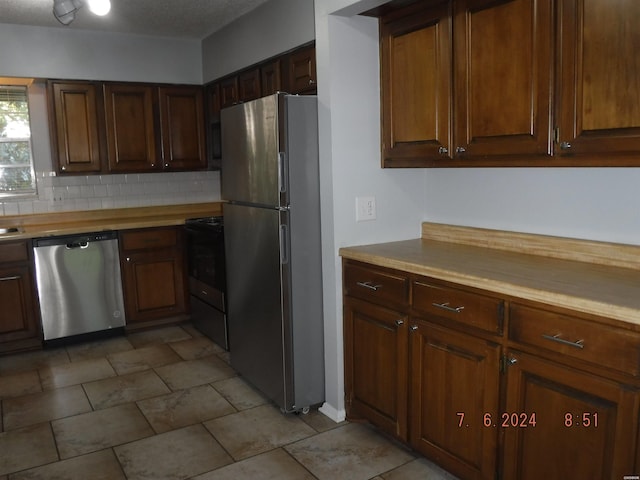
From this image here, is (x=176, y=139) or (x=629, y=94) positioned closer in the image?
(x=629, y=94)

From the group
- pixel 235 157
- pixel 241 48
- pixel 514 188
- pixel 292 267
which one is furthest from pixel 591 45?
pixel 241 48

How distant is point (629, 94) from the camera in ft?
5.91

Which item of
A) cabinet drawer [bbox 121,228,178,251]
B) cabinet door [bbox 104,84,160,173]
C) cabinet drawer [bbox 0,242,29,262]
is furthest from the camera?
cabinet door [bbox 104,84,160,173]

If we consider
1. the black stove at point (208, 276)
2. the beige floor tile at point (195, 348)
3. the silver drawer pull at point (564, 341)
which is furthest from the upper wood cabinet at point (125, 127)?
the silver drawer pull at point (564, 341)

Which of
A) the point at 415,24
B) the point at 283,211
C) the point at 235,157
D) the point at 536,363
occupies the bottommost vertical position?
the point at 536,363

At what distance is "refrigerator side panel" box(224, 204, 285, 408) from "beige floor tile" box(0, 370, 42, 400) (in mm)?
1257

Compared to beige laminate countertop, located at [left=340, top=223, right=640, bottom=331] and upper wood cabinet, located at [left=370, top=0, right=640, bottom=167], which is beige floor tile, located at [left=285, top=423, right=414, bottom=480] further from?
upper wood cabinet, located at [left=370, top=0, right=640, bottom=167]

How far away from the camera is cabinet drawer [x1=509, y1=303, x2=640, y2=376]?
1621 mm

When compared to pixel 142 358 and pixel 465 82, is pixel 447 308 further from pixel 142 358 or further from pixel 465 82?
pixel 142 358

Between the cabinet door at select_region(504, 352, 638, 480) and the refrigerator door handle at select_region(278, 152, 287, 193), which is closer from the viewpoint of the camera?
the cabinet door at select_region(504, 352, 638, 480)

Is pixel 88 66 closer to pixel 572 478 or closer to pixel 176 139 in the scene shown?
pixel 176 139

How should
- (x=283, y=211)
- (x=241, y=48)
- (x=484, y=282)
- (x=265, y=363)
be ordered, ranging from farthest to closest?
1. (x=241, y=48)
2. (x=265, y=363)
3. (x=283, y=211)
4. (x=484, y=282)

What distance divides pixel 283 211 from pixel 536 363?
1.39 m
